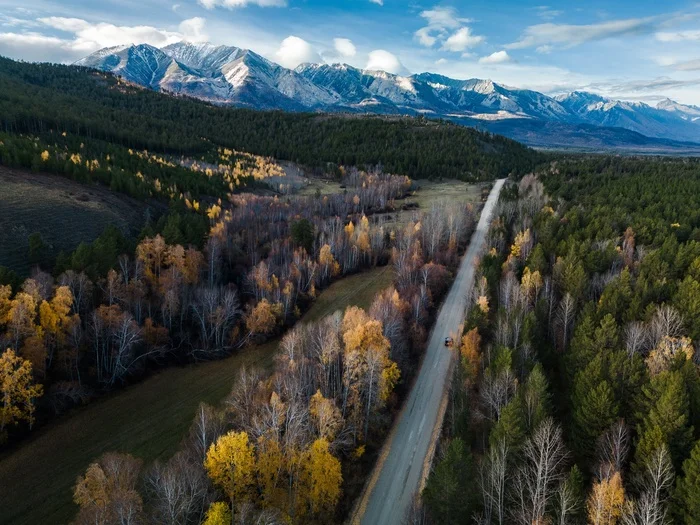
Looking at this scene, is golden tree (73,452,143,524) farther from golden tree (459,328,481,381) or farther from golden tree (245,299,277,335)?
golden tree (245,299,277,335)

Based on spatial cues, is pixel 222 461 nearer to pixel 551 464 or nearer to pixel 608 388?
pixel 551 464

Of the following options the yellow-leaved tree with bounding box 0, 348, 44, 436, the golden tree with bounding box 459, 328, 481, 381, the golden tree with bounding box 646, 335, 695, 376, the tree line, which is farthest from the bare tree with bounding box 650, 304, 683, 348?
the yellow-leaved tree with bounding box 0, 348, 44, 436

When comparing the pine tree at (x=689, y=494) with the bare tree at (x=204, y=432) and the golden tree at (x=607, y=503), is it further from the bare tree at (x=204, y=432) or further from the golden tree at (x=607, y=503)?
the bare tree at (x=204, y=432)

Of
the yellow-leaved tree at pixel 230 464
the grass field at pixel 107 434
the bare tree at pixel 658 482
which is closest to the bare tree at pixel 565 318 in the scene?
the bare tree at pixel 658 482

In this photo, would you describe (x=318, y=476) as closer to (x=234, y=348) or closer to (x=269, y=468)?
(x=269, y=468)

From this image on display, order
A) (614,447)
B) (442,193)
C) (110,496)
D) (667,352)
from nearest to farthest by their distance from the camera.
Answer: (110,496) < (614,447) < (667,352) < (442,193)

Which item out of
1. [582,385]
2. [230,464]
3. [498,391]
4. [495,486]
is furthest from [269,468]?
[582,385]
